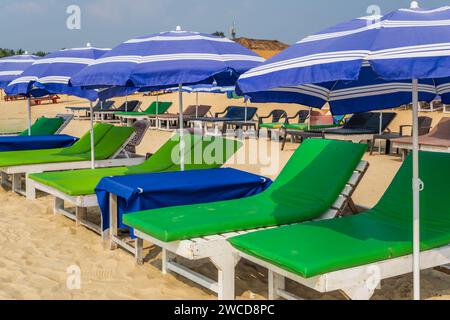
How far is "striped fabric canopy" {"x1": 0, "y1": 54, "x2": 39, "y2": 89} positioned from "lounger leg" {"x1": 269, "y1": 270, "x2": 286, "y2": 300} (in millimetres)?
8039

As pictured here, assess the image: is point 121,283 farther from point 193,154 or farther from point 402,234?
point 193,154

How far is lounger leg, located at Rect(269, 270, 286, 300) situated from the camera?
12.6ft

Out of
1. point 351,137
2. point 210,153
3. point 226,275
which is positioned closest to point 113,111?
point 351,137

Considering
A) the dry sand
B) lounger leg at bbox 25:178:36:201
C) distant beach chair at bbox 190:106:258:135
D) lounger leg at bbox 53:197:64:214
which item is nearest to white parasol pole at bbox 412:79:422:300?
the dry sand

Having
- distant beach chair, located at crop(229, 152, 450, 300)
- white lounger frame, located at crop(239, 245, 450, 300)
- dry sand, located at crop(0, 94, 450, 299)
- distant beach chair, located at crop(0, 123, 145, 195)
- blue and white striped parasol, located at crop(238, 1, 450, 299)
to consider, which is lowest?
dry sand, located at crop(0, 94, 450, 299)

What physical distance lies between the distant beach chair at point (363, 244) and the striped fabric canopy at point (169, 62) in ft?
6.34

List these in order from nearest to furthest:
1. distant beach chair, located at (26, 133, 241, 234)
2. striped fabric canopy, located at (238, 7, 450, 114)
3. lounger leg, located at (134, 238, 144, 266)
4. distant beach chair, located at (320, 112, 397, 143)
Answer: striped fabric canopy, located at (238, 7, 450, 114) < lounger leg, located at (134, 238, 144, 266) < distant beach chair, located at (26, 133, 241, 234) < distant beach chair, located at (320, 112, 397, 143)

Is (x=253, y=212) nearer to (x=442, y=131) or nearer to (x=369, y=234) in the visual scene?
(x=369, y=234)

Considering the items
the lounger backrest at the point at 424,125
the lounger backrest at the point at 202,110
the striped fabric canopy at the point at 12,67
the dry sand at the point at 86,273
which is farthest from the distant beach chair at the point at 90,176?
the lounger backrest at the point at 202,110

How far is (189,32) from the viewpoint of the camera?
19.8ft

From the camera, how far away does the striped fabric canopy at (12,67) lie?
1040 centimetres

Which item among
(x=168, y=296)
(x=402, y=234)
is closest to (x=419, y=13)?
(x=402, y=234)

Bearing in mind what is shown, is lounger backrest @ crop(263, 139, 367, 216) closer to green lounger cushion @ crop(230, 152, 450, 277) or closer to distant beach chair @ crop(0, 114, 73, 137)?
green lounger cushion @ crop(230, 152, 450, 277)

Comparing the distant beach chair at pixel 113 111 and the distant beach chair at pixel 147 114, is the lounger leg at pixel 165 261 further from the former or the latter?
the distant beach chair at pixel 113 111
